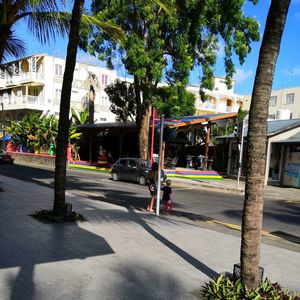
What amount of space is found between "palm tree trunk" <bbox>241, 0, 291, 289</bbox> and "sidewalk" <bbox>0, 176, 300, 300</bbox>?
1.11 m

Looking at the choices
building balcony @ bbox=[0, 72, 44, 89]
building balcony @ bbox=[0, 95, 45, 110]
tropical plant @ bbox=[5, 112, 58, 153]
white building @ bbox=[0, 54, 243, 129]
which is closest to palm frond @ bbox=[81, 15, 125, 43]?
tropical plant @ bbox=[5, 112, 58, 153]

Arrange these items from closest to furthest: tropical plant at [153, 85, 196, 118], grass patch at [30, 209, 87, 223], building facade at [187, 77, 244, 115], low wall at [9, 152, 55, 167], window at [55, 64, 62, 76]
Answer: grass patch at [30, 209, 87, 223] < tropical plant at [153, 85, 196, 118] < low wall at [9, 152, 55, 167] < window at [55, 64, 62, 76] < building facade at [187, 77, 244, 115]

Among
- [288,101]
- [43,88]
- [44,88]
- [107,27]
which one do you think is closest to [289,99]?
[288,101]

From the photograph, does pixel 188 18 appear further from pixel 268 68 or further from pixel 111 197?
pixel 268 68

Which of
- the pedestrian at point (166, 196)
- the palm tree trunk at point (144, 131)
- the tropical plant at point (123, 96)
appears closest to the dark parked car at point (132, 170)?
the palm tree trunk at point (144, 131)

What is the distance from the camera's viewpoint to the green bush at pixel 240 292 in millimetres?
4056

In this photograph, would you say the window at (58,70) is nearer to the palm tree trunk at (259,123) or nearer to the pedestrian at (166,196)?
the pedestrian at (166,196)

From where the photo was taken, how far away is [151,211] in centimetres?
1105

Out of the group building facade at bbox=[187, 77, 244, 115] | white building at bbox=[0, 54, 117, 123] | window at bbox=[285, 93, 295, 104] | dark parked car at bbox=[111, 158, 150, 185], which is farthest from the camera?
building facade at bbox=[187, 77, 244, 115]

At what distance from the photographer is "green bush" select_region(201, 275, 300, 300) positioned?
13.3ft

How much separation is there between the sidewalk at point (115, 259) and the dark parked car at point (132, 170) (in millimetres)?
10963

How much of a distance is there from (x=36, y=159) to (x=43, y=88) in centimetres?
1526

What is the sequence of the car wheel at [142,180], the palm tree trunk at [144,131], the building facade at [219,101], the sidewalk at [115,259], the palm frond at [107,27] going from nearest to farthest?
the sidewalk at [115,259]
the palm frond at [107,27]
the car wheel at [142,180]
the palm tree trunk at [144,131]
the building facade at [219,101]

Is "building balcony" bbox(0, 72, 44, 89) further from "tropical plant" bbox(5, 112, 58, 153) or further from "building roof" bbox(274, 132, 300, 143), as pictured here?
"building roof" bbox(274, 132, 300, 143)
